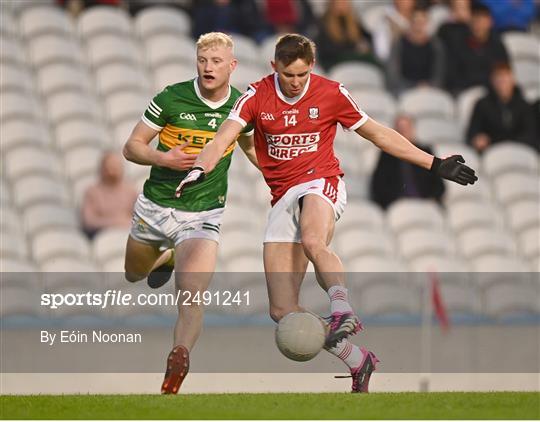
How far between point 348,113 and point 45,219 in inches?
218

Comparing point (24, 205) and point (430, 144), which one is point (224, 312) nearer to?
point (24, 205)

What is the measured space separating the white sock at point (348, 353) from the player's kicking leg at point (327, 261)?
21cm

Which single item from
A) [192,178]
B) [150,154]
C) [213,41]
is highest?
[213,41]

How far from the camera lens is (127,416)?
1010 cm

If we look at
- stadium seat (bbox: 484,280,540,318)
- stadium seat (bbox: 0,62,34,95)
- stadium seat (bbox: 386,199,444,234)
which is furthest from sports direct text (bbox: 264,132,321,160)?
stadium seat (bbox: 0,62,34,95)

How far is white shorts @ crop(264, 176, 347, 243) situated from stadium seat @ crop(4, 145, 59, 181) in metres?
5.70

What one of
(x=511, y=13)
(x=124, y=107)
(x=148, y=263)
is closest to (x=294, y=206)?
(x=148, y=263)

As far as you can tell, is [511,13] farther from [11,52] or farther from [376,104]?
[11,52]

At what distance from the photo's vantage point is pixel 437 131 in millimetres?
18281

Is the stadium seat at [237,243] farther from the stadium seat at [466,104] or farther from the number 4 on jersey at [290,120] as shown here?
the number 4 on jersey at [290,120]

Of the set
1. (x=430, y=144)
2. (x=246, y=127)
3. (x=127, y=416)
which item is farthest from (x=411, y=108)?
(x=127, y=416)

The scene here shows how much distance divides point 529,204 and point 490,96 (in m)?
1.39

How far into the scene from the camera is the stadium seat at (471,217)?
1700 cm

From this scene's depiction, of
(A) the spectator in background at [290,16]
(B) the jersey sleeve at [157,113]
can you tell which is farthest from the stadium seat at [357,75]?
(B) the jersey sleeve at [157,113]
